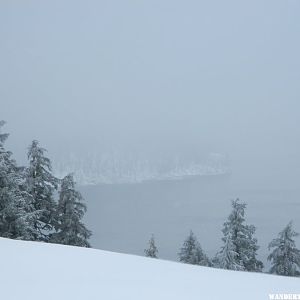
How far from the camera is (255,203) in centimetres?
8900

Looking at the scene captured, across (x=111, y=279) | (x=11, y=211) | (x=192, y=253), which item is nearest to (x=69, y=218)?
(x=11, y=211)

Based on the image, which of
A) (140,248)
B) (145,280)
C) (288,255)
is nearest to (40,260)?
(145,280)

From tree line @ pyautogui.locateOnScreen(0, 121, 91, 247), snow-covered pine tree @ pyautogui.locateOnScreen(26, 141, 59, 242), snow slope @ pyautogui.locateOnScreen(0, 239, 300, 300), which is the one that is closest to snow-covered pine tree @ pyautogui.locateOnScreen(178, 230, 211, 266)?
tree line @ pyautogui.locateOnScreen(0, 121, 91, 247)

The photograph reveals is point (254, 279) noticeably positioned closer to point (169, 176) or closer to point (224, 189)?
point (224, 189)

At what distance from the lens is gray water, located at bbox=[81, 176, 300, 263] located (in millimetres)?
58375

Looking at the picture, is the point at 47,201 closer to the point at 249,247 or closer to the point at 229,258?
the point at 229,258

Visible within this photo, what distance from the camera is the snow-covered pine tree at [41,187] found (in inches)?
501

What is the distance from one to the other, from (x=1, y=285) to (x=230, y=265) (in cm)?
1089

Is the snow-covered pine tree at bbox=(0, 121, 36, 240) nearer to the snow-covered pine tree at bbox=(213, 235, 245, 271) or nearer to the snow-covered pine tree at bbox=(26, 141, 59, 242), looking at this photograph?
the snow-covered pine tree at bbox=(26, 141, 59, 242)

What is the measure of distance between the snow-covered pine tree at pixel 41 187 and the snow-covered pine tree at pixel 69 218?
33 centimetres

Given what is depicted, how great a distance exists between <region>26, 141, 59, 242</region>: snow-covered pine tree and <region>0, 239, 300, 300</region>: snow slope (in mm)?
6714

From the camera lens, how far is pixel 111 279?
4.95m

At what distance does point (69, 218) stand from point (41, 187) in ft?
5.24

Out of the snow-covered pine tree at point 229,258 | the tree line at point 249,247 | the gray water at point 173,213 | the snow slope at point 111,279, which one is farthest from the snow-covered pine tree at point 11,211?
the gray water at point 173,213
